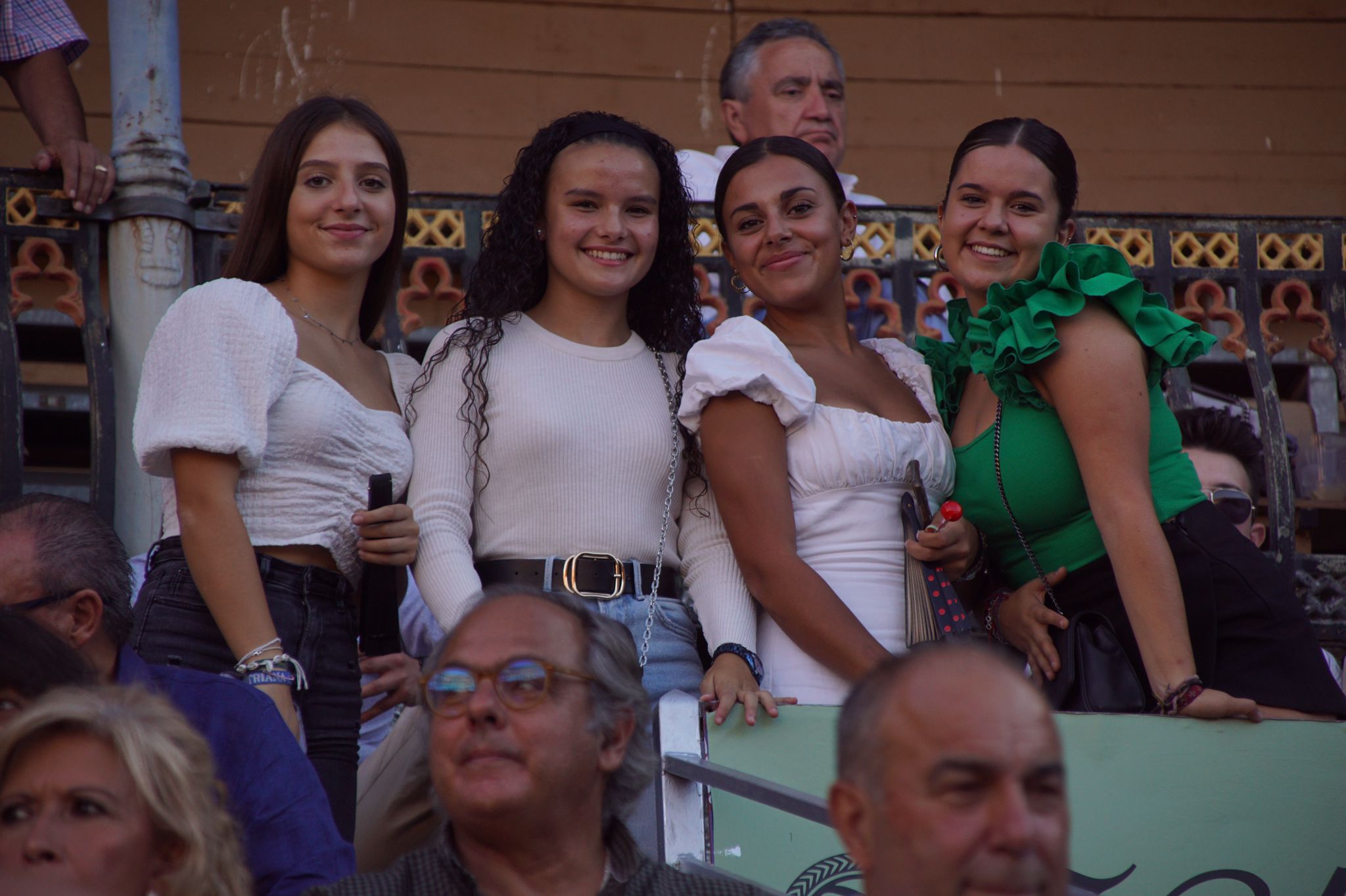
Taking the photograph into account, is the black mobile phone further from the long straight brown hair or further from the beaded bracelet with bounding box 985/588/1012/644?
the beaded bracelet with bounding box 985/588/1012/644

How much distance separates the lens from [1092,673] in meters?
2.91

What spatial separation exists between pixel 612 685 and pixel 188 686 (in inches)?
28.1

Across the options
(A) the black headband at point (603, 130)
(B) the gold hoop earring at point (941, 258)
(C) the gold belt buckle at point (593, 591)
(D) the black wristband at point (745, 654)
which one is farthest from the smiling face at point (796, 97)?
(D) the black wristband at point (745, 654)

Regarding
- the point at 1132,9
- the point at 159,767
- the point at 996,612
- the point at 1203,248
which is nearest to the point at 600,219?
the point at 996,612

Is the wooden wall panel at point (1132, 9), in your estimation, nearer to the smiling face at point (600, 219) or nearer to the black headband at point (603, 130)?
the black headband at point (603, 130)

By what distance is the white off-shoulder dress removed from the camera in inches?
121

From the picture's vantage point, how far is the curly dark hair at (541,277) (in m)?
3.26

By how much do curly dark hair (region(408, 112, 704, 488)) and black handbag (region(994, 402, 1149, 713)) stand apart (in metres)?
0.80

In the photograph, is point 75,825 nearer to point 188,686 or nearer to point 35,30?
point 188,686

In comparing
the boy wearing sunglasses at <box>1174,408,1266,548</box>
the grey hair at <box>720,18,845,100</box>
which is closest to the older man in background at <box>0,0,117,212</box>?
the grey hair at <box>720,18,845,100</box>

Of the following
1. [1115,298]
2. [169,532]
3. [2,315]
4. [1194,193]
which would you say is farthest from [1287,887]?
[1194,193]

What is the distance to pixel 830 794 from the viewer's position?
6.38ft

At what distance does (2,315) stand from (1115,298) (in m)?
2.73

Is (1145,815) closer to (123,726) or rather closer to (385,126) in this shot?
(123,726)
